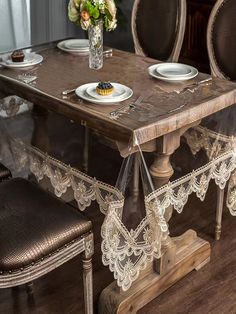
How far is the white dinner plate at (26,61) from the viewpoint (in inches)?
78.6

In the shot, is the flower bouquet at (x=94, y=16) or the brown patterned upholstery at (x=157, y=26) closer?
the flower bouquet at (x=94, y=16)

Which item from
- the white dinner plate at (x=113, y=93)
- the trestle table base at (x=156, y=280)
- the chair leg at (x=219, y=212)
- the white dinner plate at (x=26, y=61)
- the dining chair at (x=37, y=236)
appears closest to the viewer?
the dining chair at (x=37, y=236)

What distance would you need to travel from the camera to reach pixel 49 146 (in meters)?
1.85

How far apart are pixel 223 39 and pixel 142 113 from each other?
2.91ft

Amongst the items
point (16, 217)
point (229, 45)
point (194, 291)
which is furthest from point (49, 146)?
point (229, 45)

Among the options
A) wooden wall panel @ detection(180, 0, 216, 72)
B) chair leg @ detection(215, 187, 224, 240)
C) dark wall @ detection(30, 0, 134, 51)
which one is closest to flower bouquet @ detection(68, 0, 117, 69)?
chair leg @ detection(215, 187, 224, 240)

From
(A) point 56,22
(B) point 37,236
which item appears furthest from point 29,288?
(A) point 56,22

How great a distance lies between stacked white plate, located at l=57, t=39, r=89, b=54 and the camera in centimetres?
221

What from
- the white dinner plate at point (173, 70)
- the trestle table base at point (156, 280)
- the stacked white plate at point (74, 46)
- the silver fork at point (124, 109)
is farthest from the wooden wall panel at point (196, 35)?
the silver fork at point (124, 109)

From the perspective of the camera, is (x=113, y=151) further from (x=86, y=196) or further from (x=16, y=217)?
(x=16, y=217)

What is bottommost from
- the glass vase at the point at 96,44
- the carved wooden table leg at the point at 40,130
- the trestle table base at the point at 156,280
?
the trestle table base at the point at 156,280

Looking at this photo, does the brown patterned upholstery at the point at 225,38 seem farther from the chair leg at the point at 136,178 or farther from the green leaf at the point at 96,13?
the chair leg at the point at 136,178

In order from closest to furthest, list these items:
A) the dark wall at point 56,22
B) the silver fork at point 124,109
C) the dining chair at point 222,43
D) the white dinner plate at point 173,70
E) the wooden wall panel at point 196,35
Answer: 1. the silver fork at point 124,109
2. the white dinner plate at point 173,70
3. the dining chair at point 222,43
4. the wooden wall panel at point 196,35
5. the dark wall at point 56,22

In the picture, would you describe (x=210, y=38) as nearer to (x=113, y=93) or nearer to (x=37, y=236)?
(x=113, y=93)
